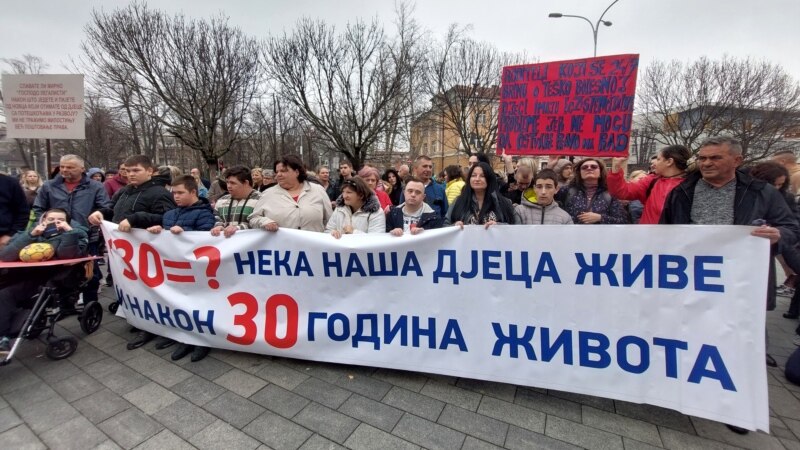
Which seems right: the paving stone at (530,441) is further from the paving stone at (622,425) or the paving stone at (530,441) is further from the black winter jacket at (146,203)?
the black winter jacket at (146,203)

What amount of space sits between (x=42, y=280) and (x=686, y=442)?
497 cm

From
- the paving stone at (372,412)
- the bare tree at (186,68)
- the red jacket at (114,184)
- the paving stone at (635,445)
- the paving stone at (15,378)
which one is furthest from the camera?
the bare tree at (186,68)

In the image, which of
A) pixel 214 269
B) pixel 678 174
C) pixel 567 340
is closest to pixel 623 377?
pixel 567 340

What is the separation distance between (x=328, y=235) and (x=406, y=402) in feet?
4.44

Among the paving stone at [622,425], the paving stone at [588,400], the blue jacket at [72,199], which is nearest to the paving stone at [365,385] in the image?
the paving stone at [588,400]

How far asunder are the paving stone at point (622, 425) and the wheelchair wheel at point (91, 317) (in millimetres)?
4466

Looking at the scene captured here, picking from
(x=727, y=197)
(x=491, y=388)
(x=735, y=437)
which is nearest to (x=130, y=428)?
(x=491, y=388)

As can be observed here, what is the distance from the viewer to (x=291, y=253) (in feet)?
9.62

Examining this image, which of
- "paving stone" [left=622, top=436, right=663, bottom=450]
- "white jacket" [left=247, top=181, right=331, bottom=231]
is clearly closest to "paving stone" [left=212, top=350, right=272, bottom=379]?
"white jacket" [left=247, top=181, right=331, bottom=231]

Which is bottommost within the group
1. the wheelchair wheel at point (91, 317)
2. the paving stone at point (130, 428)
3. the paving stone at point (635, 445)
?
the paving stone at point (130, 428)

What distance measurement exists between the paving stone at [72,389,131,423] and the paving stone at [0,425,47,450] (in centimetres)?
24

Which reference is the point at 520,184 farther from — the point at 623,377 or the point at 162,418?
the point at 162,418

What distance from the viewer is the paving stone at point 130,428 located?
84.2 inches

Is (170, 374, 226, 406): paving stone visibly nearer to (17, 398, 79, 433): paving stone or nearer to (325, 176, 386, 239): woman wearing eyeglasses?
(17, 398, 79, 433): paving stone
